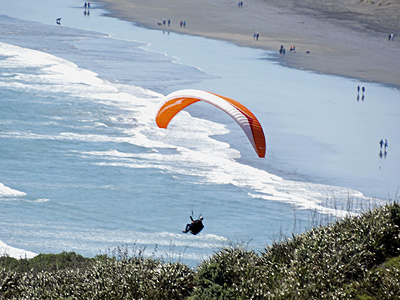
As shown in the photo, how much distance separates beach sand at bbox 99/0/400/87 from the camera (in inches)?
2255

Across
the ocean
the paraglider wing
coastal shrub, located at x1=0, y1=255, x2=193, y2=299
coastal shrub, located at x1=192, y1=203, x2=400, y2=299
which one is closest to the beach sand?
the ocean

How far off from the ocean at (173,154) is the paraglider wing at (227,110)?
265cm

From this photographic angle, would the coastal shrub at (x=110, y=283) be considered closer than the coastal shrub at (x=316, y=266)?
No

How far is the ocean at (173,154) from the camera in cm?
2270

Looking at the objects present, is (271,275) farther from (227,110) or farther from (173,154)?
(173,154)

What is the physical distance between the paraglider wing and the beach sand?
37.9 m

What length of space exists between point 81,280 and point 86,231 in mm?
12513

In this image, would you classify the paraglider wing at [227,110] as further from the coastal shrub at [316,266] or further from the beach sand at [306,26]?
the beach sand at [306,26]

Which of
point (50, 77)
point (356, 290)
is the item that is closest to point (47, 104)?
point (50, 77)

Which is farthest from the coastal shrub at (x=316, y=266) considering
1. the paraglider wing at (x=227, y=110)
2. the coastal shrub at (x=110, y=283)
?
the paraglider wing at (x=227, y=110)

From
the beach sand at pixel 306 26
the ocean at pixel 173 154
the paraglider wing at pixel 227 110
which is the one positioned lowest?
the ocean at pixel 173 154

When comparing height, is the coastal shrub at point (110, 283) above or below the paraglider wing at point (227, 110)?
below

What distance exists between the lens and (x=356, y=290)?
8633 millimetres

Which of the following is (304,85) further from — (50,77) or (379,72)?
(50,77)
